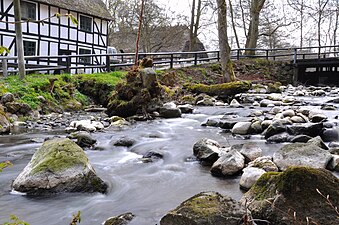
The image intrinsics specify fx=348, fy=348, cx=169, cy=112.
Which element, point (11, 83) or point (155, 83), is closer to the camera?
point (155, 83)

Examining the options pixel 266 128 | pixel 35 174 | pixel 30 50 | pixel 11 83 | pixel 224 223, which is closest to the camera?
pixel 224 223

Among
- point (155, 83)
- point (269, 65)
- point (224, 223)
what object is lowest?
point (224, 223)

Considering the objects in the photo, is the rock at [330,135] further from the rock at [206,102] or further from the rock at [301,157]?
the rock at [206,102]

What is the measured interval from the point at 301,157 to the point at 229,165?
823 millimetres

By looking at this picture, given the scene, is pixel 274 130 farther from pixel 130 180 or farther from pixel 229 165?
pixel 130 180

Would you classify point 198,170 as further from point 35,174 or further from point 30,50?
point 30,50

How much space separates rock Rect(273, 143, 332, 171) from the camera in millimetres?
3943

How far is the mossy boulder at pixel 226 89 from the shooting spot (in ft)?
40.0

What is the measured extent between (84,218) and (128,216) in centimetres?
43

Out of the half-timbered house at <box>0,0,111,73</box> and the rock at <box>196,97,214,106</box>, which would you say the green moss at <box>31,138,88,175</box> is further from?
the half-timbered house at <box>0,0,111,73</box>

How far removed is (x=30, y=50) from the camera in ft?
66.3

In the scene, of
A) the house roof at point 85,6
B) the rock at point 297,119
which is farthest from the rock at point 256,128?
the house roof at point 85,6

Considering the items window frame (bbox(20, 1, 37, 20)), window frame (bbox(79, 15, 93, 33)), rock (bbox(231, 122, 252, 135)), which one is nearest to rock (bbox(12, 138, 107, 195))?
rock (bbox(231, 122, 252, 135))

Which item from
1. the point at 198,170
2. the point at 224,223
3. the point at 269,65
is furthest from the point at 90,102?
the point at 269,65
